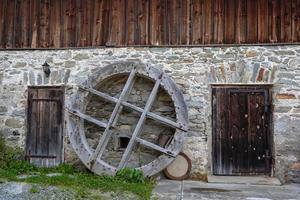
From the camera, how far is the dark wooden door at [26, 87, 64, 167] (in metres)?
6.34

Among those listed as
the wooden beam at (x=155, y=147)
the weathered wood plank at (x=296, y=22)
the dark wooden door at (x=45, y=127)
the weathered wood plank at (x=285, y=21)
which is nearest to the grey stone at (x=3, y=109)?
the dark wooden door at (x=45, y=127)

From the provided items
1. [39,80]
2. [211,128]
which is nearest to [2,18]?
[39,80]

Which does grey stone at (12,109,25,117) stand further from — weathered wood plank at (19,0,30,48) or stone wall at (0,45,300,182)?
weathered wood plank at (19,0,30,48)

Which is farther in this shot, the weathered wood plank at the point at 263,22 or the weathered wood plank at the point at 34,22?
the weathered wood plank at the point at 34,22

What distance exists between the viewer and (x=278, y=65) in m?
5.97

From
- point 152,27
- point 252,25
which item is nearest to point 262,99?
point 252,25

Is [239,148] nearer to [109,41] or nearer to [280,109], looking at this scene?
[280,109]

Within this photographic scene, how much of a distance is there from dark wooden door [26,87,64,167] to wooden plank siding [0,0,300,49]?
976 millimetres

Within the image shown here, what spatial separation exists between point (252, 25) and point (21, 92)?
4.45m

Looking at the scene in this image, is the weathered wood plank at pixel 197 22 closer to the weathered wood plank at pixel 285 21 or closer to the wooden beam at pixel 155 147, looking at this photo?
the weathered wood plank at pixel 285 21

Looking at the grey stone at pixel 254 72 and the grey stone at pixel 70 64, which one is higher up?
the grey stone at pixel 70 64

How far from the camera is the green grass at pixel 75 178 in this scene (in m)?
4.88

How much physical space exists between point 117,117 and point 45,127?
60.2 inches

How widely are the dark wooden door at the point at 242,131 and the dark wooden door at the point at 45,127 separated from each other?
288 centimetres
